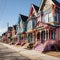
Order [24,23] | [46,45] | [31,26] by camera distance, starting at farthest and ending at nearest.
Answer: [24,23]
[31,26]
[46,45]

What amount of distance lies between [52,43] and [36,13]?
11813 mm

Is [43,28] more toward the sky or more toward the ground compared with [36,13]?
more toward the ground

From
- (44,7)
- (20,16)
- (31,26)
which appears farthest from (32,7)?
(20,16)

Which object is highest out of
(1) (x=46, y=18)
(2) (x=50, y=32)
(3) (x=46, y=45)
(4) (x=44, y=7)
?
(4) (x=44, y=7)

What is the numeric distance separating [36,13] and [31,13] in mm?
3976

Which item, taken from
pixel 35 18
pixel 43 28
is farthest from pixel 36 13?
pixel 43 28

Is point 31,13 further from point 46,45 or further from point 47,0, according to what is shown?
point 46,45

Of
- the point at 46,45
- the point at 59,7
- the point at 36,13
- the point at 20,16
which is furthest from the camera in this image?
the point at 20,16

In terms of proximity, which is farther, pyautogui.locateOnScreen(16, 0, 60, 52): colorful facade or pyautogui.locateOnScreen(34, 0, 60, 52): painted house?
pyautogui.locateOnScreen(16, 0, 60, 52): colorful facade

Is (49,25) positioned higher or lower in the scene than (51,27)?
higher

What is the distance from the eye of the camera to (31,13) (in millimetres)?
42250

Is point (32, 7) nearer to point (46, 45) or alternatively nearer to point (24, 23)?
point (24, 23)

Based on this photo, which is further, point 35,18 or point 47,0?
point 35,18

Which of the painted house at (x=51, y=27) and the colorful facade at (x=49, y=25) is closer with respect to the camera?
the painted house at (x=51, y=27)
